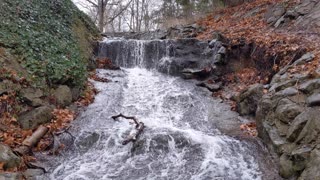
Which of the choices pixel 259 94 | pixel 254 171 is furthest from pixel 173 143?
pixel 259 94

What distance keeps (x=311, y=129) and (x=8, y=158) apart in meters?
4.88

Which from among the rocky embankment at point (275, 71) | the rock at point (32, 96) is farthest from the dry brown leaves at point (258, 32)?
the rock at point (32, 96)

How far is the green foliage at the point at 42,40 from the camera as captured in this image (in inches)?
291

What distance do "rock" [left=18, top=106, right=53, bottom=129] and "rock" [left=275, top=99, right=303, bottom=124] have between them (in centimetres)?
487

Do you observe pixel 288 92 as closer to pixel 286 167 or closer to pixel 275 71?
pixel 286 167

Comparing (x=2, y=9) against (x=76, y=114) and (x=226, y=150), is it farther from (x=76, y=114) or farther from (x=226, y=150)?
(x=226, y=150)

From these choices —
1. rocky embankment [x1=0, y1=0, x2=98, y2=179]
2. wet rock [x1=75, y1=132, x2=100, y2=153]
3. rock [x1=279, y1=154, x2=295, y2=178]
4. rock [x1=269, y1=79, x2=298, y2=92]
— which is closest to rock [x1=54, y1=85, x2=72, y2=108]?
rocky embankment [x1=0, y1=0, x2=98, y2=179]

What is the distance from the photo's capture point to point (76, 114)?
7.39m

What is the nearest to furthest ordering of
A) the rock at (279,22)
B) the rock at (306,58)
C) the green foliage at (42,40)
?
the rock at (306,58) → the green foliage at (42,40) → the rock at (279,22)

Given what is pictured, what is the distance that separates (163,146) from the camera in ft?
19.1

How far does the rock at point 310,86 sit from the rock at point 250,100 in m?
1.59

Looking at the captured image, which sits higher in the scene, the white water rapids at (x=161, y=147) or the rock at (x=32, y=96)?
the rock at (x=32, y=96)

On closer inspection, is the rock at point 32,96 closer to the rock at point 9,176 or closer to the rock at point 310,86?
the rock at point 9,176

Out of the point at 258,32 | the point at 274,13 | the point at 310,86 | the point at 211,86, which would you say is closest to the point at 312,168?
the point at 310,86
